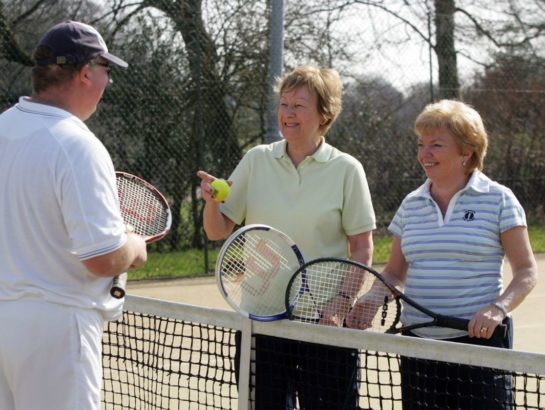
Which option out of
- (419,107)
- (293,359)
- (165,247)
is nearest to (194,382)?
(293,359)

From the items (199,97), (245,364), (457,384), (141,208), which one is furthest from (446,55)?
(457,384)

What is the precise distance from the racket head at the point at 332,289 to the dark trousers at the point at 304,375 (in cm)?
12

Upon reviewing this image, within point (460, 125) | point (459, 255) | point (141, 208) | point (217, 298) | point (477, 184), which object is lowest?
point (217, 298)

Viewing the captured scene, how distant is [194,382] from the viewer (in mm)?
5699

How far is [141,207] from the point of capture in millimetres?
3791

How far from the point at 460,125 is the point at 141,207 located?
124 cm

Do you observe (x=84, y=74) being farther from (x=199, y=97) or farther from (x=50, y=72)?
(x=199, y=97)

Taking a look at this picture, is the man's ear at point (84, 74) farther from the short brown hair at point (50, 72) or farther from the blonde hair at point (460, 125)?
the blonde hair at point (460, 125)

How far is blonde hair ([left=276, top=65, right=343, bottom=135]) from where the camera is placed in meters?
3.63

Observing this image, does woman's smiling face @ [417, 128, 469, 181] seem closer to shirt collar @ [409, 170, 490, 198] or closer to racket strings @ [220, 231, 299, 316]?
shirt collar @ [409, 170, 490, 198]

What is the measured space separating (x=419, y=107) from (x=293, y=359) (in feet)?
31.6

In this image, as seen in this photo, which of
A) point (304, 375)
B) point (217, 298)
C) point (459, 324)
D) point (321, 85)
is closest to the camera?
point (459, 324)

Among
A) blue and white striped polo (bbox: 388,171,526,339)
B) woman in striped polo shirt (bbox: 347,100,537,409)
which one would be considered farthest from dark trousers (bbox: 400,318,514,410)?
blue and white striped polo (bbox: 388,171,526,339)

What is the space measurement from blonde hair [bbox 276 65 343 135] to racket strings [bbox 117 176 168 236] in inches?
24.8
